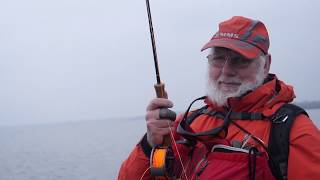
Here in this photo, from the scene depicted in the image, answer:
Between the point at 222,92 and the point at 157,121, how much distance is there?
642 mm

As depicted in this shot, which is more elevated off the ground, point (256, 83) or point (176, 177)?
point (256, 83)

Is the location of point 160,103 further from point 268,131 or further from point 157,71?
point 268,131

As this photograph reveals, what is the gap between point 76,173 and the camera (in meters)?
31.0

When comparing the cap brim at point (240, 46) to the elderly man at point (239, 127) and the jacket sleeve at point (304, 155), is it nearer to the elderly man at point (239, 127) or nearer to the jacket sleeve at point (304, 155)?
the elderly man at point (239, 127)

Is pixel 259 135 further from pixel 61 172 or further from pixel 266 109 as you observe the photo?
pixel 61 172

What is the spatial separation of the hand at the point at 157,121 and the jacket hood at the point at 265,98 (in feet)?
1.82

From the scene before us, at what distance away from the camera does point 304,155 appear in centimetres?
274

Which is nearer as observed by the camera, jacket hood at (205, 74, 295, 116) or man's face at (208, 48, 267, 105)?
jacket hood at (205, 74, 295, 116)

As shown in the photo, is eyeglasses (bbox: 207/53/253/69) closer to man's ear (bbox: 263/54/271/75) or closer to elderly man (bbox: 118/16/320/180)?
elderly man (bbox: 118/16/320/180)

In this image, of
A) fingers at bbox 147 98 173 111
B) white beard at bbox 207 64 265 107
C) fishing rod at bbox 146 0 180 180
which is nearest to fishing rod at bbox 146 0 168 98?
fishing rod at bbox 146 0 180 180

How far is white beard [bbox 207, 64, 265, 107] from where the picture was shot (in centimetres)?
335

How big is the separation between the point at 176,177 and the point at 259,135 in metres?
0.87

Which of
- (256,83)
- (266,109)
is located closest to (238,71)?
(256,83)

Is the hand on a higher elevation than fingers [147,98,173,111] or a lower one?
lower
